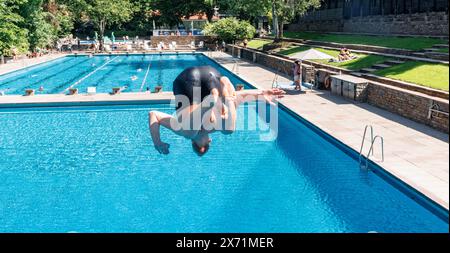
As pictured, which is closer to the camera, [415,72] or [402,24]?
[415,72]

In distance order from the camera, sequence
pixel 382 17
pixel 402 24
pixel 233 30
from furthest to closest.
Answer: pixel 233 30 < pixel 382 17 < pixel 402 24

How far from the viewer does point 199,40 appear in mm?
64812

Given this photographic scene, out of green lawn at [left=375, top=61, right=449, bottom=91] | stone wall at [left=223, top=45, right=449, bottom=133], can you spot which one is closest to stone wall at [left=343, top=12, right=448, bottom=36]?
green lawn at [left=375, top=61, right=449, bottom=91]

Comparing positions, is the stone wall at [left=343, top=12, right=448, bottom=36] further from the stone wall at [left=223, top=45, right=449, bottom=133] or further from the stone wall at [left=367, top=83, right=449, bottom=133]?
the stone wall at [left=367, top=83, right=449, bottom=133]

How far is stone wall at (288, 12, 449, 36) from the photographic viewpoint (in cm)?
2853

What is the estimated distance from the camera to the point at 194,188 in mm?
11734

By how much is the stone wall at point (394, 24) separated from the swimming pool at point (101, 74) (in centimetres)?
1270

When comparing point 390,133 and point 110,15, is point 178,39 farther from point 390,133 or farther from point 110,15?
point 390,133

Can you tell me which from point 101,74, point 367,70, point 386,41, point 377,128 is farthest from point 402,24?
point 101,74

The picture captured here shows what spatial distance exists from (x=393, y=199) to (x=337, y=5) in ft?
127

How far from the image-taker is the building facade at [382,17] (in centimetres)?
2882

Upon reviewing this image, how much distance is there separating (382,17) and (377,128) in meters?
23.6
